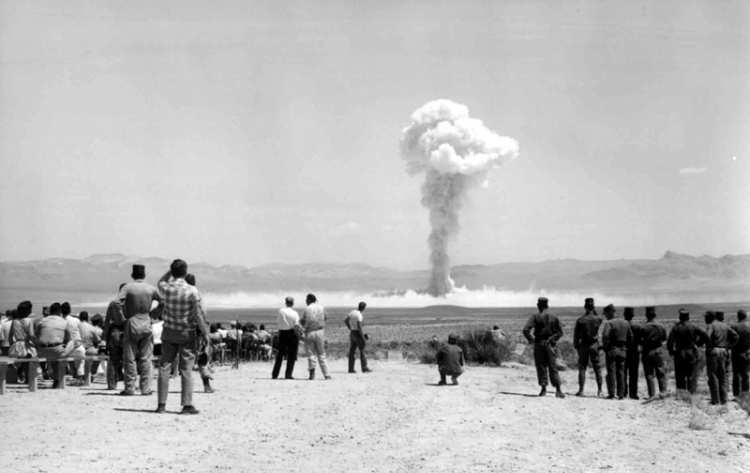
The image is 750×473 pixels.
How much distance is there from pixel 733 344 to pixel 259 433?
9297 millimetres

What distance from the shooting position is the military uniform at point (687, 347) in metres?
16.2

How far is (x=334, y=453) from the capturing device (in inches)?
425

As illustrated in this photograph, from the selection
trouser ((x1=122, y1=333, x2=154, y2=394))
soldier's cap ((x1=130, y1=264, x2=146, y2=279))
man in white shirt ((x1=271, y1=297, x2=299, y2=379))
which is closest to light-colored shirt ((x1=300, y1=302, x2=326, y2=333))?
man in white shirt ((x1=271, y1=297, x2=299, y2=379))

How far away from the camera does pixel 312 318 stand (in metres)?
18.5

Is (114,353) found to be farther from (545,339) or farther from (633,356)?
(633,356)

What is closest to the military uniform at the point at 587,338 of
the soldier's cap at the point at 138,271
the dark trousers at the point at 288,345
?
the dark trousers at the point at 288,345

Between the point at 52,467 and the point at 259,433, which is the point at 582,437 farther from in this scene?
the point at 52,467

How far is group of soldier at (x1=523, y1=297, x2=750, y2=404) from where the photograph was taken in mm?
16172

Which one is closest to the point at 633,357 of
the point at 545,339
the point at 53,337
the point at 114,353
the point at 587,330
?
the point at 587,330

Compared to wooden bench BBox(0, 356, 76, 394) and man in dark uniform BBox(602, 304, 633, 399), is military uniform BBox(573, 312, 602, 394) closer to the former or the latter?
man in dark uniform BBox(602, 304, 633, 399)

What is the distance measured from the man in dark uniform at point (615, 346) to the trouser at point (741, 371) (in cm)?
201

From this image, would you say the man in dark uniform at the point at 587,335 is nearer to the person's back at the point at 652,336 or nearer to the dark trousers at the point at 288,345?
the person's back at the point at 652,336

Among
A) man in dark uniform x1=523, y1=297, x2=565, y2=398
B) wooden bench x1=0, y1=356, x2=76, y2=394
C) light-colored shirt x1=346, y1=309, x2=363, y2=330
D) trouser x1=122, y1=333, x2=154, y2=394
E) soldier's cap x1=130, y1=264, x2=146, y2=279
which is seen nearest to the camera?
soldier's cap x1=130, y1=264, x2=146, y2=279

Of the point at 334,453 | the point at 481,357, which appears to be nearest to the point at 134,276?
the point at 334,453
